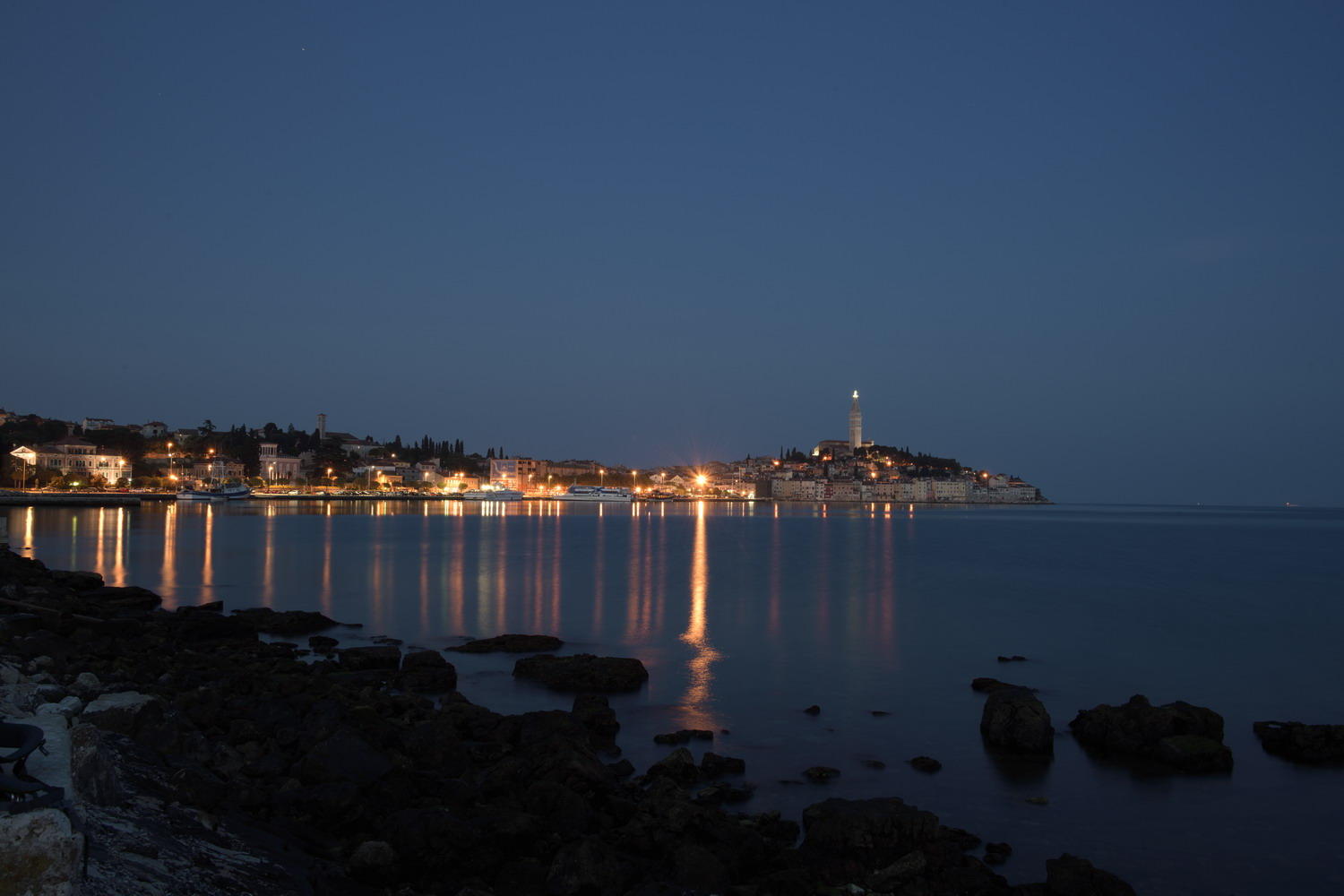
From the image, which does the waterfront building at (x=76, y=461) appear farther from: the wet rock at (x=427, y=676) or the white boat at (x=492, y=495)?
the wet rock at (x=427, y=676)

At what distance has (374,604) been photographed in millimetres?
21672

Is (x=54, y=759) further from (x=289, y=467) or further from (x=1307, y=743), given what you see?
(x=289, y=467)

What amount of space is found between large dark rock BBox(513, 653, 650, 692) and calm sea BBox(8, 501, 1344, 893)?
357 millimetres

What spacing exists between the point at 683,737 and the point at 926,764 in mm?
2662

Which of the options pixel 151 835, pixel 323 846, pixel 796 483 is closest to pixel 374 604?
pixel 323 846

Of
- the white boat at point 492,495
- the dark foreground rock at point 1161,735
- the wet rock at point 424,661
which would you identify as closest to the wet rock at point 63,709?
the wet rock at point 424,661

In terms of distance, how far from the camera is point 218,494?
328 feet

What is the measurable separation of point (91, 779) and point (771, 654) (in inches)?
498

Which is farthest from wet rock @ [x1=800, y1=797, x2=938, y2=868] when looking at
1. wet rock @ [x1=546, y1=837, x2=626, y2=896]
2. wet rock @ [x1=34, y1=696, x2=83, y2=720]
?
wet rock @ [x1=34, y1=696, x2=83, y2=720]

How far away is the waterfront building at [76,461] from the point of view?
92125mm

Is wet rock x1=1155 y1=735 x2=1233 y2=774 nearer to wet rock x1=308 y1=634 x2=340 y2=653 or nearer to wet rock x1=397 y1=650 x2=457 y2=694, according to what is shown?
wet rock x1=397 y1=650 x2=457 y2=694

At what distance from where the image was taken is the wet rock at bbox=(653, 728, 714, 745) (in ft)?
32.8

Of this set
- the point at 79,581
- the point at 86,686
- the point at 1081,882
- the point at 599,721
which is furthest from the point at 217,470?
the point at 1081,882

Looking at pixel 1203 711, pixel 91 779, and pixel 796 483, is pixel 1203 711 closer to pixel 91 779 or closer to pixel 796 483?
pixel 91 779
